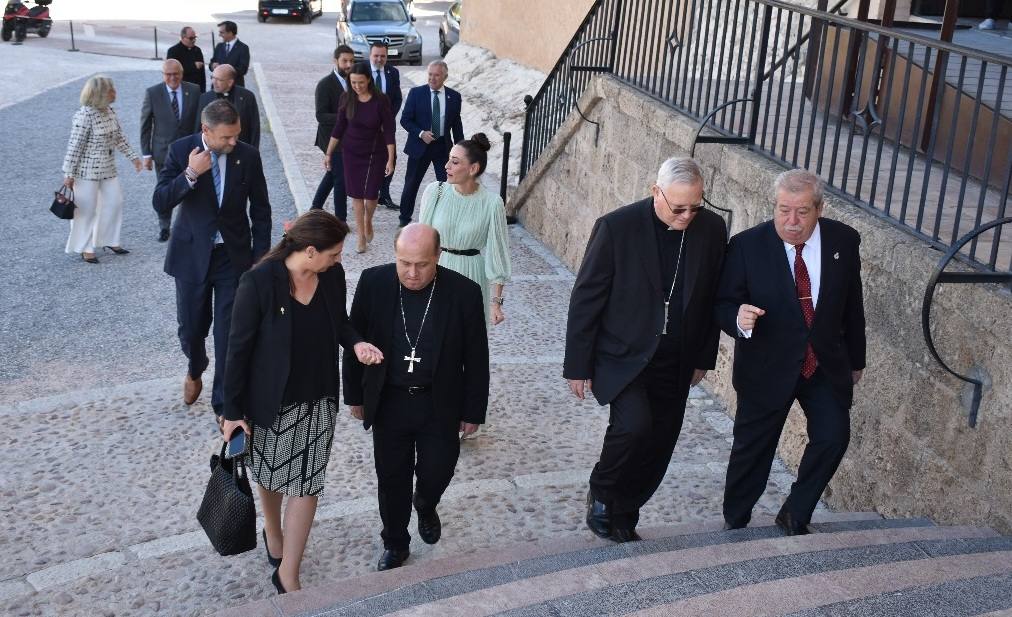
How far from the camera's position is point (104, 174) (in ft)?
35.3

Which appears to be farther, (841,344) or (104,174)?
(104,174)

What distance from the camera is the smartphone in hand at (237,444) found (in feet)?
15.3

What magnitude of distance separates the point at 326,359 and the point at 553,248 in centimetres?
712

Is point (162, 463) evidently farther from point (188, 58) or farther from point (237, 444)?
point (188, 58)

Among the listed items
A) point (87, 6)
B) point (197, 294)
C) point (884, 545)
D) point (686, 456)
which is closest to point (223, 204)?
point (197, 294)

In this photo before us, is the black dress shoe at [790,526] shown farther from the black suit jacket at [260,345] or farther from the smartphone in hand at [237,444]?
the smartphone in hand at [237,444]

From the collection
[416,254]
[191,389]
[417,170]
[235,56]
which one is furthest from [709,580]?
[235,56]

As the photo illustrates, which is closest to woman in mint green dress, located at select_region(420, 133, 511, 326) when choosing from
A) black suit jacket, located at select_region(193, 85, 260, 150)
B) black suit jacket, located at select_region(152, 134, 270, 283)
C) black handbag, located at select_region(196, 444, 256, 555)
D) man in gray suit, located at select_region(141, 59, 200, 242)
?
black suit jacket, located at select_region(152, 134, 270, 283)

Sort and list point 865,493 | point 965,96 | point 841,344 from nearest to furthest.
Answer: point 841,344 → point 865,493 → point 965,96

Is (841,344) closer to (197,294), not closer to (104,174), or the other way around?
(197,294)

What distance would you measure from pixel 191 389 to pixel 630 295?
343 centimetres

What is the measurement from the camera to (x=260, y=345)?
4.69m

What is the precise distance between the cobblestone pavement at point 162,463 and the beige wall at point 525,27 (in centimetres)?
966

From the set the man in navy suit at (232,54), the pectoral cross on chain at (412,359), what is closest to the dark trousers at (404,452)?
the pectoral cross on chain at (412,359)
